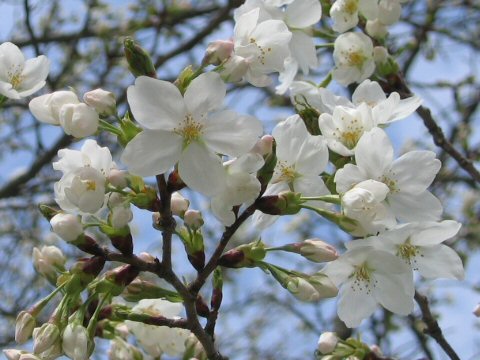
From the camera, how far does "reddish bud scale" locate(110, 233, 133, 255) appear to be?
4.71ft

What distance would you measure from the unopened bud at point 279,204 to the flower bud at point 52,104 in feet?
1.51

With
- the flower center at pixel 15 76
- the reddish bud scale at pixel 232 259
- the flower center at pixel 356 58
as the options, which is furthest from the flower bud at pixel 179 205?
the flower center at pixel 356 58

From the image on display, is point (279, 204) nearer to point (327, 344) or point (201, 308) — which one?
point (201, 308)

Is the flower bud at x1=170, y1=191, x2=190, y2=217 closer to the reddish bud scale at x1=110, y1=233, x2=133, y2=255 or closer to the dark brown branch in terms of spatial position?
the reddish bud scale at x1=110, y1=233, x2=133, y2=255

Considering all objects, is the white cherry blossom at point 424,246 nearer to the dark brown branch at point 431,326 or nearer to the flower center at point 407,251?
the flower center at point 407,251

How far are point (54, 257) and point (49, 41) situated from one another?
3690mm

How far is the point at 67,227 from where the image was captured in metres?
1.41

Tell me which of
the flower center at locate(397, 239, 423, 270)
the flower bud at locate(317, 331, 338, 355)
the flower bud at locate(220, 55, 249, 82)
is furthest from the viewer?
the flower bud at locate(317, 331, 338, 355)

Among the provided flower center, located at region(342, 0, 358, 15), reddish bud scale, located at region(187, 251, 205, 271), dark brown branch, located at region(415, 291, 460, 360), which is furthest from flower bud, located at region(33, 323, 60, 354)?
flower center, located at region(342, 0, 358, 15)

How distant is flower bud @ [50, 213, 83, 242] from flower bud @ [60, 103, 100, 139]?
0.56ft

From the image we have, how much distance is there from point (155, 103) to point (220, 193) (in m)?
0.22

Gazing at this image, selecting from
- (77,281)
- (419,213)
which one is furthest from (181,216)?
(419,213)

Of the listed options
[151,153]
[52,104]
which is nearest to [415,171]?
[151,153]

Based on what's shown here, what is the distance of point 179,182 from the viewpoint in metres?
1.41
